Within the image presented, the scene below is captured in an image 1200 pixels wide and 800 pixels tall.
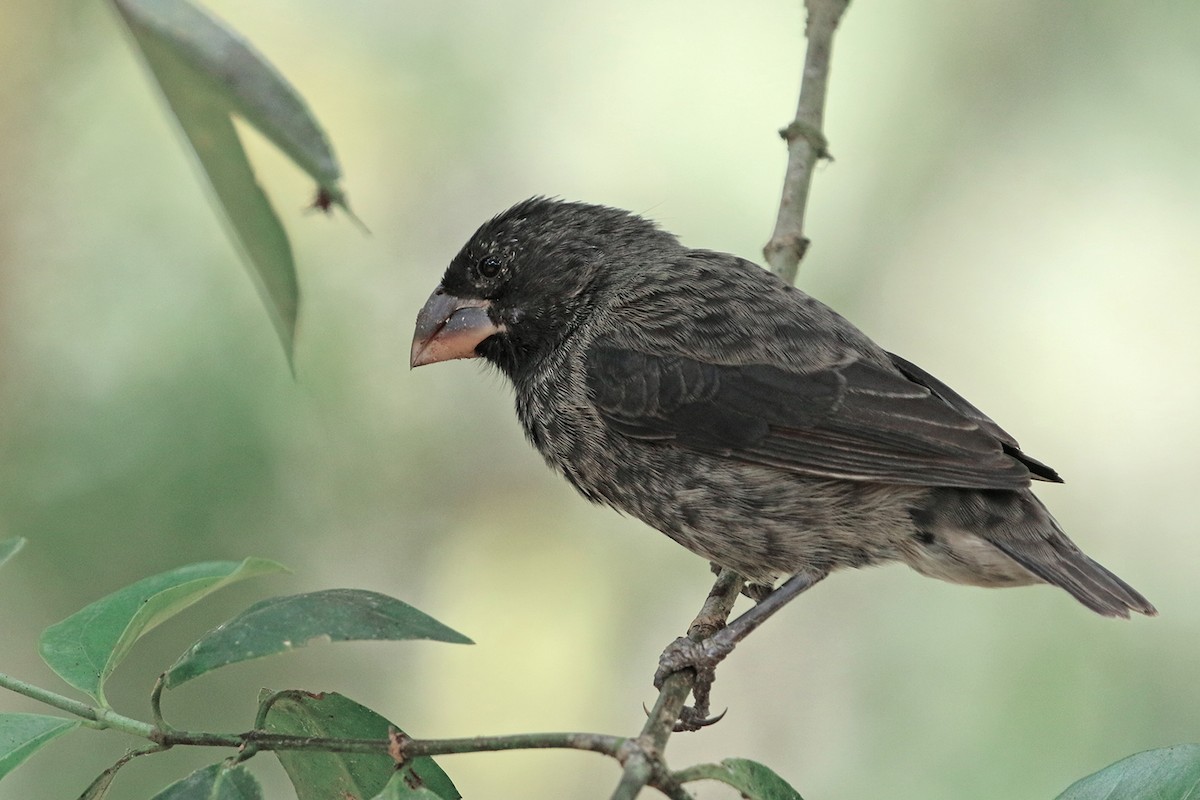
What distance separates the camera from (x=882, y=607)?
5508 millimetres

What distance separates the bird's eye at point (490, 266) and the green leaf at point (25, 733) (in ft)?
7.38

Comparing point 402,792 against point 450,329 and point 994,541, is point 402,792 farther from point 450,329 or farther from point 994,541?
point 450,329

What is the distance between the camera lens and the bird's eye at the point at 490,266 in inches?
159

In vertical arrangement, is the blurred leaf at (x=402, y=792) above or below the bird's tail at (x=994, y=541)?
below

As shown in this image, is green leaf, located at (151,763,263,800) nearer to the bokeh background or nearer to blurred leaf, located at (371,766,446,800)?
blurred leaf, located at (371,766,446,800)

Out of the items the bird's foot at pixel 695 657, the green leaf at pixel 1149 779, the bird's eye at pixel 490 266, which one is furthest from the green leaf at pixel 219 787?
the bird's eye at pixel 490 266

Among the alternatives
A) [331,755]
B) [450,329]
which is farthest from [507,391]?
[331,755]

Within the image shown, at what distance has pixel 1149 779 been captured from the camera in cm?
211

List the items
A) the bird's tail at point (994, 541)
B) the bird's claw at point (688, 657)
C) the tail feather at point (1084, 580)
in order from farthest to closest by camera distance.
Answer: the bird's tail at point (994, 541)
the tail feather at point (1084, 580)
the bird's claw at point (688, 657)

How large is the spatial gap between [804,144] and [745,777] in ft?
8.38

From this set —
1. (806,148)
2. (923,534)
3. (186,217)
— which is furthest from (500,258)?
(186,217)

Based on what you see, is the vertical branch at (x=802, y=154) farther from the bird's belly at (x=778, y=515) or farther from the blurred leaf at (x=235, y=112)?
the blurred leaf at (x=235, y=112)

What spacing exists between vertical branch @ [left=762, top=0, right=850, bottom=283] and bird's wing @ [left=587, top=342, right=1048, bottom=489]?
514 millimetres

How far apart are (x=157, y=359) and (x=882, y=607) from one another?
10.8ft
